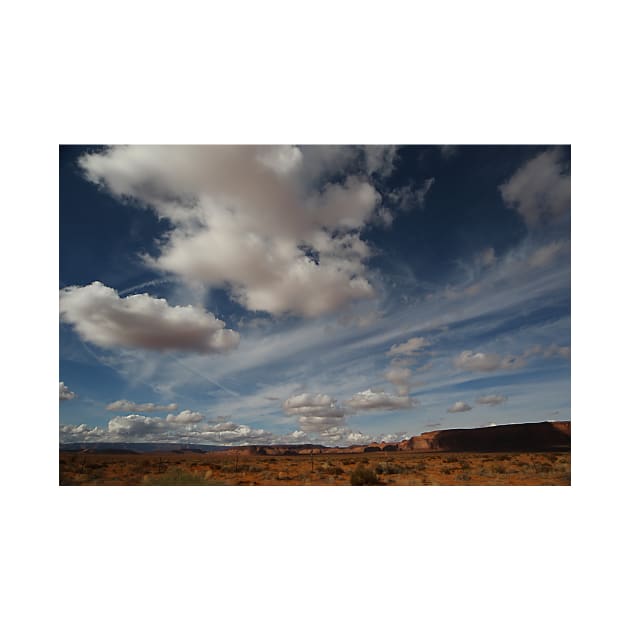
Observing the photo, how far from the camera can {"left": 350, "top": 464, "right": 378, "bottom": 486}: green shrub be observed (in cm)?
913

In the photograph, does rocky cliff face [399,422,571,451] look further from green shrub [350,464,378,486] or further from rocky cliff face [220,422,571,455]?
green shrub [350,464,378,486]

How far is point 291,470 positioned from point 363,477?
2.05 m

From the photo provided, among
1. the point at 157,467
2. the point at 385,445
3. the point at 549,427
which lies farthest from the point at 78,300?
the point at 549,427

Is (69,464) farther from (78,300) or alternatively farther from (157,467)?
(78,300)

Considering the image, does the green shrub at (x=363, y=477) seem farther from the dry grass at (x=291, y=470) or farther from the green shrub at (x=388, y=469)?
the green shrub at (x=388, y=469)

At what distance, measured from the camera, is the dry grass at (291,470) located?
918cm

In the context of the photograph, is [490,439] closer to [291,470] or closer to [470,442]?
[470,442]

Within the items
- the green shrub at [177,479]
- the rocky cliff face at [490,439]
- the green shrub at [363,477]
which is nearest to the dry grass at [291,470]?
the green shrub at [177,479]

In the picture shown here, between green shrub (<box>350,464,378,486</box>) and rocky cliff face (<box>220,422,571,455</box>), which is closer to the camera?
green shrub (<box>350,464,378,486</box>)

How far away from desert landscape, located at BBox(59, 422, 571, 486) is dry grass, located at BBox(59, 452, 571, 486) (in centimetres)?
2

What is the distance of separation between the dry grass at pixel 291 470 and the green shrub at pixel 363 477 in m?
0.15

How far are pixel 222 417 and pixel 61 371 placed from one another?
3.95 metres

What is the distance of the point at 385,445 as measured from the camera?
11.4m

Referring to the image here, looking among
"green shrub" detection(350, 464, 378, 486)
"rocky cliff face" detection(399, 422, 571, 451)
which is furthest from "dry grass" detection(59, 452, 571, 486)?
"rocky cliff face" detection(399, 422, 571, 451)
